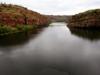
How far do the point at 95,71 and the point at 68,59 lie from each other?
6.09m

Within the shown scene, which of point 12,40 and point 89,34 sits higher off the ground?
point 89,34

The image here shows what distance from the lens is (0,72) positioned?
1875 centimetres

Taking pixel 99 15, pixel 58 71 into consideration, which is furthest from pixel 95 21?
pixel 58 71

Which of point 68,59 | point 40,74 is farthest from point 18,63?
point 68,59

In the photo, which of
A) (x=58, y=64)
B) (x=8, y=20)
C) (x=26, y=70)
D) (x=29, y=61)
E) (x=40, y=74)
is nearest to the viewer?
(x=40, y=74)

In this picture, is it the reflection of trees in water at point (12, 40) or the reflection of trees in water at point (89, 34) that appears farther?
the reflection of trees in water at point (89, 34)

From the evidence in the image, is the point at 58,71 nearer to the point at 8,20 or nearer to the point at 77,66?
the point at 77,66

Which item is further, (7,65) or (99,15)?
(99,15)

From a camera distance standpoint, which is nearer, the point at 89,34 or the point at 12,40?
the point at 12,40

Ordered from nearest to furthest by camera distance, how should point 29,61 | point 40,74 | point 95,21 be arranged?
point 40,74, point 29,61, point 95,21

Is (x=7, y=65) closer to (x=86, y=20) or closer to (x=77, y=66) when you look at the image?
(x=77, y=66)

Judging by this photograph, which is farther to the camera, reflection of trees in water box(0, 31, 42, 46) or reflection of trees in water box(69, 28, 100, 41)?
reflection of trees in water box(69, 28, 100, 41)

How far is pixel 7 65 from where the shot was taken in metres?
21.7

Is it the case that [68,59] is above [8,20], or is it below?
below
